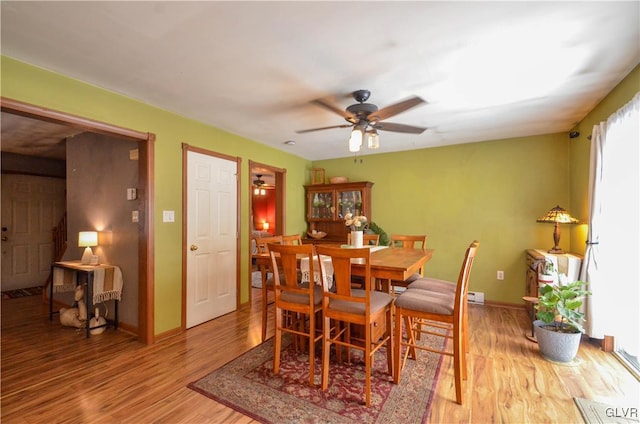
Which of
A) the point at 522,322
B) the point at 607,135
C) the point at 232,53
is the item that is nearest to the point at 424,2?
the point at 232,53

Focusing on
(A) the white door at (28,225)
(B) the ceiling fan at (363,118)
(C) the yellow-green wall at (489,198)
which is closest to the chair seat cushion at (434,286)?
(B) the ceiling fan at (363,118)

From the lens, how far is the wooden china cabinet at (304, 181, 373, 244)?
→ 4961 mm

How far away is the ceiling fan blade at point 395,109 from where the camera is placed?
212 cm

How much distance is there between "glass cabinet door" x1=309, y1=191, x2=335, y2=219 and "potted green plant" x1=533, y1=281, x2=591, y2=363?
3.24m

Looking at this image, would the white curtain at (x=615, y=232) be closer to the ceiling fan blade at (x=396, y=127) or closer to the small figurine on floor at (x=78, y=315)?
the ceiling fan blade at (x=396, y=127)

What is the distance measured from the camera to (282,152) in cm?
488

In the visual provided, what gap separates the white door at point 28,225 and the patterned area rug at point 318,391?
532 centimetres

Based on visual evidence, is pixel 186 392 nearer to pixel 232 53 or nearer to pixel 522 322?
pixel 232 53

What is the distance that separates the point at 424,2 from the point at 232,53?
124 cm

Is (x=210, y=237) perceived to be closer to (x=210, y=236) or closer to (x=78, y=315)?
(x=210, y=236)

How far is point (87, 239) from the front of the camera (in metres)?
3.40

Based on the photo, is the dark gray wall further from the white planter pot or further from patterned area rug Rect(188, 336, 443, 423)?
the white planter pot

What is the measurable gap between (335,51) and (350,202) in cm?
328

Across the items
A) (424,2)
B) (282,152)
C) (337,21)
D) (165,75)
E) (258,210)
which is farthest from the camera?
(258,210)
